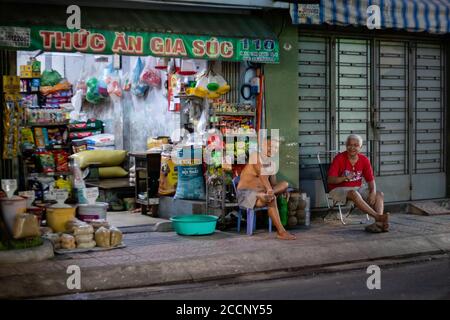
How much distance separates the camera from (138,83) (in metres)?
14.6

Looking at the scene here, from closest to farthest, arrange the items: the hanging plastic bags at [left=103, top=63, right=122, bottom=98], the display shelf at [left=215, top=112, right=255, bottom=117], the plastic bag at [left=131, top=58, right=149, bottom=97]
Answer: the display shelf at [left=215, top=112, right=255, bottom=117] < the plastic bag at [left=131, top=58, right=149, bottom=97] < the hanging plastic bags at [left=103, top=63, right=122, bottom=98]

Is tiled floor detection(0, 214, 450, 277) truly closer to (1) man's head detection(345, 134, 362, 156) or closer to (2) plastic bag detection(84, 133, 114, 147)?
(1) man's head detection(345, 134, 362, 156)

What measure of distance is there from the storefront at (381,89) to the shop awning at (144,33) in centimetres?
79

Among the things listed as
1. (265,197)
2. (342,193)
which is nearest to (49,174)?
(265,197)

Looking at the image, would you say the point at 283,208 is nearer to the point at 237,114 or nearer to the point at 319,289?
the point at 237,114

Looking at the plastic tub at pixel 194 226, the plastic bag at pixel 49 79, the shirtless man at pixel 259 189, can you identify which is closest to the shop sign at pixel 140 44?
the shirtless man at pixel 259 189

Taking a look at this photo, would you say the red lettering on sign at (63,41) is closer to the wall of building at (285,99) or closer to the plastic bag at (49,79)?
the wall of building at (285,99)

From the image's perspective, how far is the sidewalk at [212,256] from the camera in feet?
25.6

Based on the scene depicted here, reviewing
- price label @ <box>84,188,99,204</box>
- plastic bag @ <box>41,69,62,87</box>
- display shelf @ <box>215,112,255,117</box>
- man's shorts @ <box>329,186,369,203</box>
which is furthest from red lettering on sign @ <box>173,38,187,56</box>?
plastic bag @ <box>41,69,62,87</box>

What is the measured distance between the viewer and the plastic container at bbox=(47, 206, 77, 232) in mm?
9352

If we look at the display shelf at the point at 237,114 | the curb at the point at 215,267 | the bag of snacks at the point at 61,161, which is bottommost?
the curb at the point at 215,267

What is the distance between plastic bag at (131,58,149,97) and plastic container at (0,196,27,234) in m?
6.32

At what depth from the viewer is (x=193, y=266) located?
8484 mm
